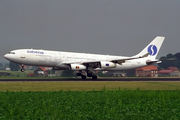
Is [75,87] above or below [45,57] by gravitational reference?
below

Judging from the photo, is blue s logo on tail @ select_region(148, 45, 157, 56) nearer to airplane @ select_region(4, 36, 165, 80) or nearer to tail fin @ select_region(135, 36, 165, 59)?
tail fin @ select_region(135, 36, 165, 59)

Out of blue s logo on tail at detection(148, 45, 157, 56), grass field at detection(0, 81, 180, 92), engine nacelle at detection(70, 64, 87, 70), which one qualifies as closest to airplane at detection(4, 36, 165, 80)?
engine nacelle at detection(70, 64, 87, 70)

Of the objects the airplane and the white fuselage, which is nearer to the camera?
the white fuselage

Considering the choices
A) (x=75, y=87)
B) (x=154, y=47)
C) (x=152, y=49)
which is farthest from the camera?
(x=154, y=47)

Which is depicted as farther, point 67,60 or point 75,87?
point 67,60

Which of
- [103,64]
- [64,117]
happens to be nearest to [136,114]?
[64,117]

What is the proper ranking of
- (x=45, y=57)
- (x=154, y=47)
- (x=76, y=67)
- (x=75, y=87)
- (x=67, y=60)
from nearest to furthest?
(x=75, y=87) < (x=45, y=57) < (x=76, y=67) < (x=67, y=60) < (x=154, y=47)

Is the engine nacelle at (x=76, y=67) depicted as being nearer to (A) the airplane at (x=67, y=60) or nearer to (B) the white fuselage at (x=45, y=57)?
(A) the airplane at (x=67, y=60)

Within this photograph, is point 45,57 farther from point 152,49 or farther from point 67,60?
point 152,49

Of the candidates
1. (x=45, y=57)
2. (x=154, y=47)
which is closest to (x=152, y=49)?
(x=154, y=47)

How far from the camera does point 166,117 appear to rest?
16.7 meters

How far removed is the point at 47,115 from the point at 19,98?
27.5 feet

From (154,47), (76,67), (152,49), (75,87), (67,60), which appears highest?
(154,47)

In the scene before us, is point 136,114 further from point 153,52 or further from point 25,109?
point 153,52
